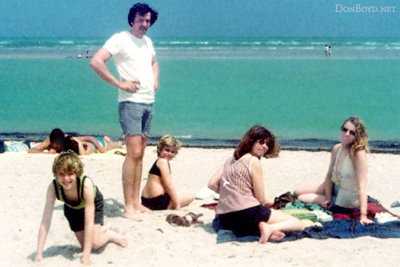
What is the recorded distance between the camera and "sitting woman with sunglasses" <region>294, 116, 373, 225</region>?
19.6 ft

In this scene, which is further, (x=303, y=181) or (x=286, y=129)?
(x=286, y=129)

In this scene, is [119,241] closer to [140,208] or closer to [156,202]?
[140,208]

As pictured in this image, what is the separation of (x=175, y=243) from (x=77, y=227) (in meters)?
0.85

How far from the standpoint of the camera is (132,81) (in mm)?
5773

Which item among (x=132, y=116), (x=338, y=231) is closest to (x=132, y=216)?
(x=132, y=116)

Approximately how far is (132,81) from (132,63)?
203 millimetres

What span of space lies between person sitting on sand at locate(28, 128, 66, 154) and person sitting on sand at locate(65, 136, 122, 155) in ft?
0.30

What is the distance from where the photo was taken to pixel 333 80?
22844 mm

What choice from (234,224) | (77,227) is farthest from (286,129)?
(77,227)

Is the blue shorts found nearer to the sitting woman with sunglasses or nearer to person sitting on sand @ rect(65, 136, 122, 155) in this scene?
the sitting woman with sunglasses

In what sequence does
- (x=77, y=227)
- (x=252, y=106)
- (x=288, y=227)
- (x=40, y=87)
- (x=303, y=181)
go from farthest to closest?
(x=40, y=87), (x=252, y=106), (x=303, y=181), (x=288, y=227), (x=77, y=227)

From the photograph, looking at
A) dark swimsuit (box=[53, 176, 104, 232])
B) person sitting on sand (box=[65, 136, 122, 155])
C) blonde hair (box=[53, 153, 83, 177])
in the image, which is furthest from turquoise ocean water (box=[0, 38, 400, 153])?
blonde hair (box=[53, 153, 83, 177])

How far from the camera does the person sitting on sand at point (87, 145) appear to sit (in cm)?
954

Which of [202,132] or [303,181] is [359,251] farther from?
[202,132]
